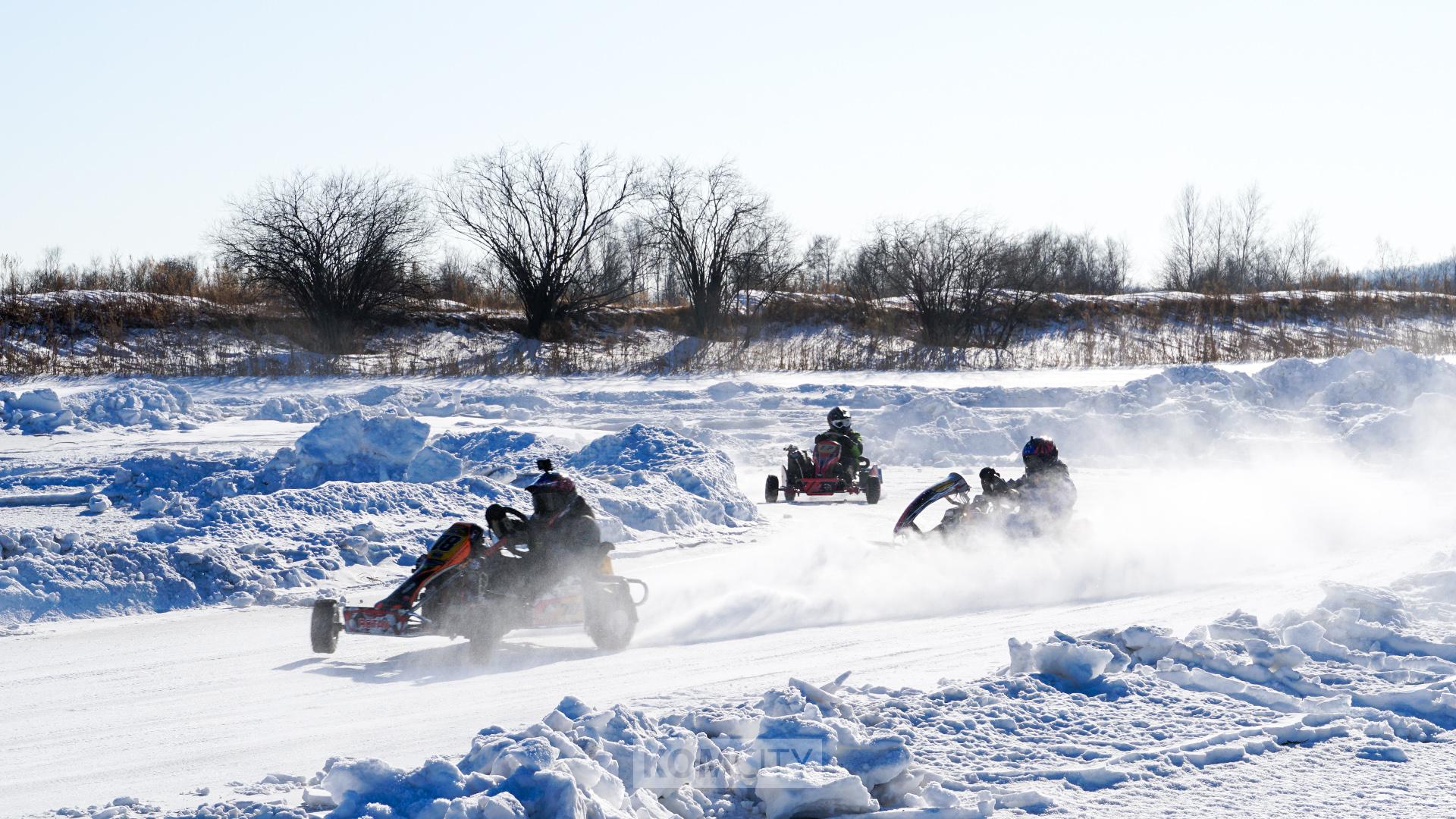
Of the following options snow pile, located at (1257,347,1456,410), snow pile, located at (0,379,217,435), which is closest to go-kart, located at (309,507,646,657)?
snow pile, located at (0,379,217,435)

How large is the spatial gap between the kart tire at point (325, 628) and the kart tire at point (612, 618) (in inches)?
69.4

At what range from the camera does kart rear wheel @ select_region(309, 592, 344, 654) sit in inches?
340

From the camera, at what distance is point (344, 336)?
1606 inches

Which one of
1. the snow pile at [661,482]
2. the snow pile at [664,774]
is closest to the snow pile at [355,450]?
the snow pile at [661,482]

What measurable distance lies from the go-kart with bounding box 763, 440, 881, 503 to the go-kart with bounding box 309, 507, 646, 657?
9.98m

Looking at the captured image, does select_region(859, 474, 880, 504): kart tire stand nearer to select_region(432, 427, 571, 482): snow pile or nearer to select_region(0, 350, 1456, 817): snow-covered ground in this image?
select_region(0, 350, 1456, 817): snow-covered ground

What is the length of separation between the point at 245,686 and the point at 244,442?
1461 centimetres

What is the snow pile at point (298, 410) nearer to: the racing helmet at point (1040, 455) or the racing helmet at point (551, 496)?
the racing helmet at point (1040, 455)

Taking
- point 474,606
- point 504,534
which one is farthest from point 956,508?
point 474,606

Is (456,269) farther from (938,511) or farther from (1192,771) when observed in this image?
(1192,771)

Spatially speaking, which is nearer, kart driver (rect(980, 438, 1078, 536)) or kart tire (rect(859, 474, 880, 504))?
kart driver (rect(980, 438, 1078, 536))

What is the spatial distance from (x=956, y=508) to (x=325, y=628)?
6903 mm

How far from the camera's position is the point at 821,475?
19.3 m

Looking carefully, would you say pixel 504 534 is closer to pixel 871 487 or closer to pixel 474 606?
pixel 474 606
